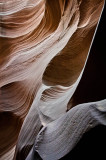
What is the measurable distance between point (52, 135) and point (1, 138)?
0.83 meters

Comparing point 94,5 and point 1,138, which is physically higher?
point 94,5

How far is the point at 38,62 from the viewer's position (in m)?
1.48

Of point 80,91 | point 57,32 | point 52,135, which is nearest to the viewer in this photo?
point 52,135

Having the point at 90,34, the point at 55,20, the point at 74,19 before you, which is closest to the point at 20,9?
the point at 55,20

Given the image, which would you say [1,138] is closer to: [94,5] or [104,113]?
[94,5]

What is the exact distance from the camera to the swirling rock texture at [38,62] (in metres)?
1.03

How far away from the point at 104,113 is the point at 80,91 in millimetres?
265

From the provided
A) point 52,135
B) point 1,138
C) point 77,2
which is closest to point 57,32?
point 77,2

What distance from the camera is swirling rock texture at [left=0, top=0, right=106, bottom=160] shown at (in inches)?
40.7

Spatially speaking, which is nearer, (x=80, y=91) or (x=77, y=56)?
(x=80, y=91)

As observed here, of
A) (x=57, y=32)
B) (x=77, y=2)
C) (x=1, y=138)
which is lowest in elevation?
(x=1, y=138)

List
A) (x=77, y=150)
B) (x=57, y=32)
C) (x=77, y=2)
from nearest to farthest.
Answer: (x=77, y=150)
(x=77, y=2)
(x=57, y=32)

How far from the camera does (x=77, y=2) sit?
4.60 ft

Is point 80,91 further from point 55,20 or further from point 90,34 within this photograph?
point 55,20
